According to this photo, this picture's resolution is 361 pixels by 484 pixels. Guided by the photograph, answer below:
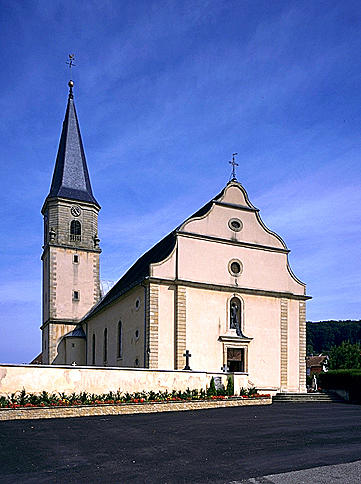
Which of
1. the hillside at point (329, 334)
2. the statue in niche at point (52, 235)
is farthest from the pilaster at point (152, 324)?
the hillside at point (329, 334)

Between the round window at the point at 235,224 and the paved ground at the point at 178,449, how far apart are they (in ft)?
47.8

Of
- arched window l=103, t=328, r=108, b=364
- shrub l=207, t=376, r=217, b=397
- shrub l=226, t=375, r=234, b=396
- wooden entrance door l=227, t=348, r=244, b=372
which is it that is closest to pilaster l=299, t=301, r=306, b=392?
wooden entrance door l=227, t=348, r=244, b=372

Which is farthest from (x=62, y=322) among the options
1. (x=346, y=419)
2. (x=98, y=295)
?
(x=346, y=419)

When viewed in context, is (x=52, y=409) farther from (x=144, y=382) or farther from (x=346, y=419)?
(x=346, y=419)

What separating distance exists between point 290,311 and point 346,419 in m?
13.5

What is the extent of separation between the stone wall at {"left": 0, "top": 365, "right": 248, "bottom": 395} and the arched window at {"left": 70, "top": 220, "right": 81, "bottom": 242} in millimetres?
21929

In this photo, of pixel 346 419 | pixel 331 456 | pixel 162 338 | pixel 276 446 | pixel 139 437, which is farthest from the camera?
pixel 162 338

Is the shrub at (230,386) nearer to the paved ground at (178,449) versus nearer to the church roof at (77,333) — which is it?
the paved ground at (178,449)

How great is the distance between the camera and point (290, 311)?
96.5 ft

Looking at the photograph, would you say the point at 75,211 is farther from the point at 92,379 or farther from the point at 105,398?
the point at 105,398

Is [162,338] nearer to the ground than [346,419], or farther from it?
farther from it

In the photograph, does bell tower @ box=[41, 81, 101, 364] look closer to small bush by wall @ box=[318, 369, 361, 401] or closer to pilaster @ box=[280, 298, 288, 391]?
pilaster @ box=[280, 298, 288, 391]

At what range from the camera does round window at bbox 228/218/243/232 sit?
29.0 metres

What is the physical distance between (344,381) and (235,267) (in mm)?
8572
